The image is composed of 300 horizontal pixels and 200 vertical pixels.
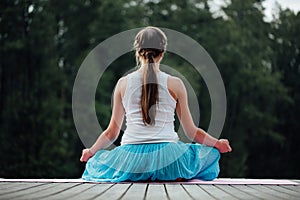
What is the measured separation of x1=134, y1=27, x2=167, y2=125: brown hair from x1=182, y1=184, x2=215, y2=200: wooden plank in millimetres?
588

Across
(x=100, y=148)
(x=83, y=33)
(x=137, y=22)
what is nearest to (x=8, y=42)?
(x=83, y=33)

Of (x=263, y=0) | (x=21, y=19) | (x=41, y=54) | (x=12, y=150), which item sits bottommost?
(x=12, y=150)

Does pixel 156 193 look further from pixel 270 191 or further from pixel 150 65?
pixel 150 65

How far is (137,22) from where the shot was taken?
11852mm

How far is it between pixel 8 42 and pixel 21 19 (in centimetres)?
57

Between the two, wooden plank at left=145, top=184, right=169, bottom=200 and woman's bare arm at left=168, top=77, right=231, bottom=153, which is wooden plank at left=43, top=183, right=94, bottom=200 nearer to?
wooden plank at left=145, top=184, right=169, bottom=200

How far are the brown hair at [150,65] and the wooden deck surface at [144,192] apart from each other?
0.58m

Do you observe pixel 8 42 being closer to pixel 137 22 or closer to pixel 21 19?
pixel 21 19

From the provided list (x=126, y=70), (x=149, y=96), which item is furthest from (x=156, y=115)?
(x=126, y=70)

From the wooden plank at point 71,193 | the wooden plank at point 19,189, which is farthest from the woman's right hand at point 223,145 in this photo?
the wooden plank at point 19,189

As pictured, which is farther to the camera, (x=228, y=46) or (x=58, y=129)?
(x=228, y=46)

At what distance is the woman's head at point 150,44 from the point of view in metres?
3.02

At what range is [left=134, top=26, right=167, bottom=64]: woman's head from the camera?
3.02 metres

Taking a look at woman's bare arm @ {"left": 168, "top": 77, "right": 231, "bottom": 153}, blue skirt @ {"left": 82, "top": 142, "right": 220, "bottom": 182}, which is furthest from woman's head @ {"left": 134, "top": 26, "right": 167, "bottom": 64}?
blue skirt @ {"left": 82, "top": 142, "right": 220, "bottom": 182}
